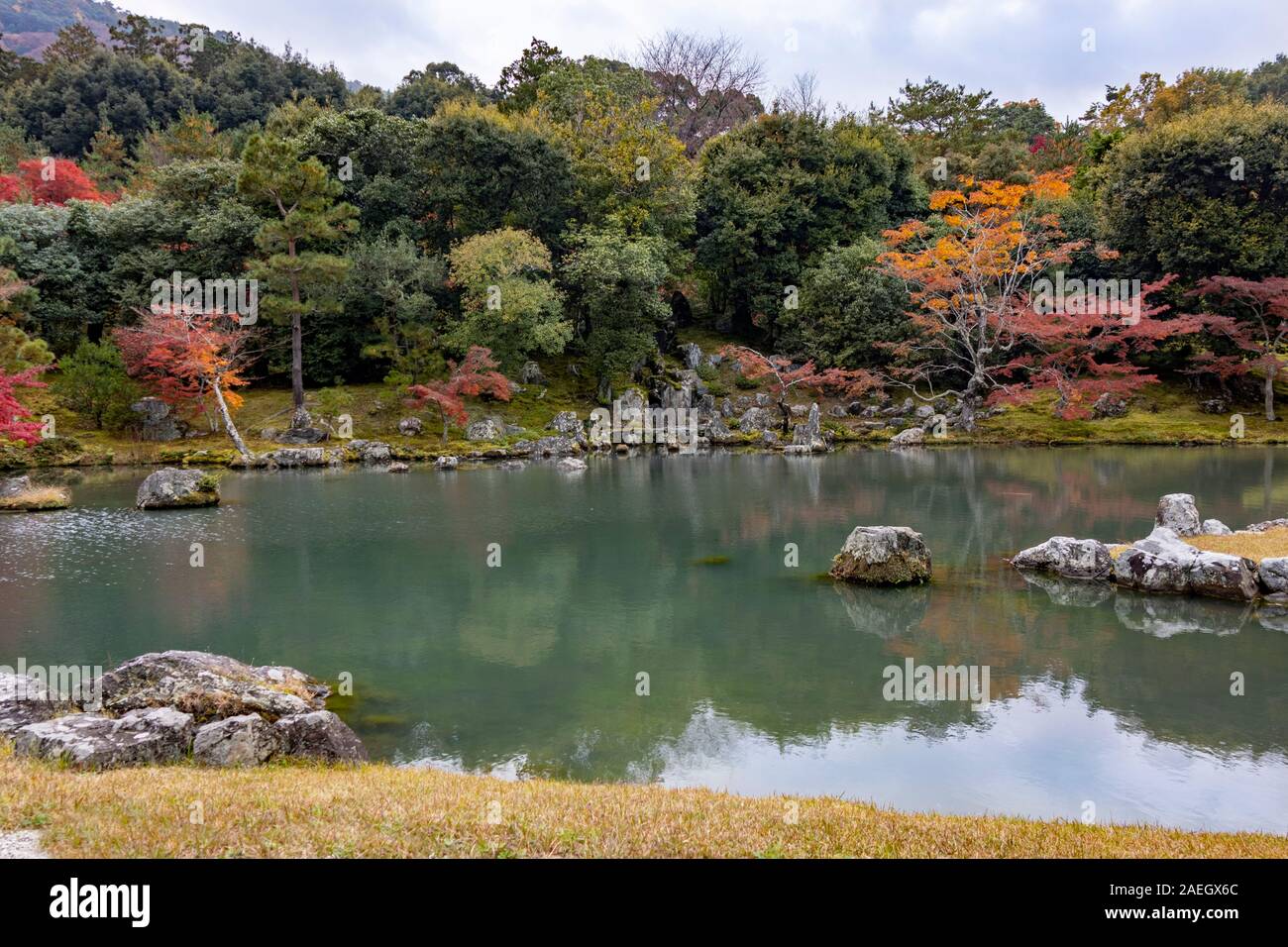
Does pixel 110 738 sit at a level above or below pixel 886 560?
below

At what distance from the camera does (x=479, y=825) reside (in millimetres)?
4867

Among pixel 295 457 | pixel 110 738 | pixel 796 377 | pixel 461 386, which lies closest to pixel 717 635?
pixel 110 738

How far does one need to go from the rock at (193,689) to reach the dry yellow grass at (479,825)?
1.73m

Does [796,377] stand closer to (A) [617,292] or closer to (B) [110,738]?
(A) [617,292]

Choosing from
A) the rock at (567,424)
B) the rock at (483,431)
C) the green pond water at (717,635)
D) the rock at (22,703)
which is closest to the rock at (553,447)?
the rock at (567,424)

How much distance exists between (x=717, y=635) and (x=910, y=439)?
2552cm

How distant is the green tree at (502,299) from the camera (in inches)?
1378

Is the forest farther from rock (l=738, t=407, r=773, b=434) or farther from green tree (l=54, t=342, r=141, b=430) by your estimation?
rock (l=738, t=407, r=773, b=434)

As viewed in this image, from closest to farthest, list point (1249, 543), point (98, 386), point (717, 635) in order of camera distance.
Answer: point (717, 635), point (1249, 543), point (98, 386)

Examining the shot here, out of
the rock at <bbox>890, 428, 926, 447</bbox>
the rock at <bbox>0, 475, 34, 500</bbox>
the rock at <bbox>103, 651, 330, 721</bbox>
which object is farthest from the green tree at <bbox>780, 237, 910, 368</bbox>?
the rock at <bbox>103, 651, 330, 721</bbox>

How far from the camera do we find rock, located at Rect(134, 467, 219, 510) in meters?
21.7

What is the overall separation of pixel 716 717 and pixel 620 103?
41.1 metres
